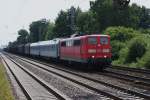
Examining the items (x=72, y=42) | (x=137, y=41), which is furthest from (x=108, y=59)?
(x=137, y=41)

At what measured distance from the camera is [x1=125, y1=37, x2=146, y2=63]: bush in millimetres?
41188

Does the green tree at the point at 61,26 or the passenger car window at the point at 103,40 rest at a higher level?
the green tree at the point at 61,26

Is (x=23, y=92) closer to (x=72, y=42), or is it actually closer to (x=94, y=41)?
(x=94, y=41)

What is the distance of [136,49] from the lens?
41.4 metres

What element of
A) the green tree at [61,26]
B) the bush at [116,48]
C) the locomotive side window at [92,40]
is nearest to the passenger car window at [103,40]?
the locomotive side window at [92,40]

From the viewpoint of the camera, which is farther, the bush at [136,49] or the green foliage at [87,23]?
the green foliage at [87,23]

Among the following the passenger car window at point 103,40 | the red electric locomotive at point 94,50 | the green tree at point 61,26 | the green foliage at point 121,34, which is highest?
the green tree at point 61,26

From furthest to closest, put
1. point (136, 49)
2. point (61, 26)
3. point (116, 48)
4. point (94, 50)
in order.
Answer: point (61, 26)
point (116, 48)
point (136, 49)
point (94, 50)

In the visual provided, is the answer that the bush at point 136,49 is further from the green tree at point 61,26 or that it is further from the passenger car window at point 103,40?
the green tree at point 61,26

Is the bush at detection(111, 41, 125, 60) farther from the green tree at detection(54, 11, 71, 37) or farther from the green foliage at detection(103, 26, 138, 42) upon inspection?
the green tree at detection(54, 11, 71, 37)

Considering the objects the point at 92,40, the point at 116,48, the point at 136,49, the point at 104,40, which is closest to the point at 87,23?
the point at 116,48

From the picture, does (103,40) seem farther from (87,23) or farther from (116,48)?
(87,23)

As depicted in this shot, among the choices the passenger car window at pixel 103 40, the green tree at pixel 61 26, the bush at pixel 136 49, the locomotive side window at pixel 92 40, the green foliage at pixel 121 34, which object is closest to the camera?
the locomotive side window at pixel 92 40

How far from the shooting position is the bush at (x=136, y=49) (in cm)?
4119
